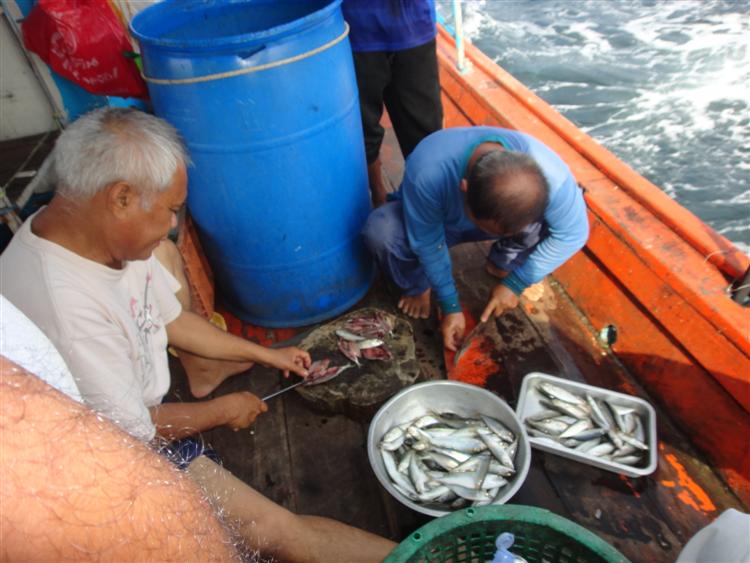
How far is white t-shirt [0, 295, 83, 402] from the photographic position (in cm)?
73

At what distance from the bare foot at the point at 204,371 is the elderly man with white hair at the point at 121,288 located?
1.89ft

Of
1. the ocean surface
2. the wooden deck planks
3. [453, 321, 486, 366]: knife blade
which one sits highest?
[453, 321, 486, 366]: knife blade

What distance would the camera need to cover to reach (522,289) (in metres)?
3.26

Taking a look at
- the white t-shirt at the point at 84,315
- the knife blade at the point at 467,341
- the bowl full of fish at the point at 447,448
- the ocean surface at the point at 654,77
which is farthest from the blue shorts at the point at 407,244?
the ocean surface at the point at 654,77

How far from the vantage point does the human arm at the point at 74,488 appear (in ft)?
2.05

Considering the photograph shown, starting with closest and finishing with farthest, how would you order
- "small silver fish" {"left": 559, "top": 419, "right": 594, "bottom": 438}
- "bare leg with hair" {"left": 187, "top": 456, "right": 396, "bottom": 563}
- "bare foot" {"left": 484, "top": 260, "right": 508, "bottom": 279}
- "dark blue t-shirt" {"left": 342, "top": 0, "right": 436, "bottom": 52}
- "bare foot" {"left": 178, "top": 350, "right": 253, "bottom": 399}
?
"bare leg with hair" {"left": 187, "top": 456, "right": 396, "bottom": 563}, "small silver fish" {"left": 559, "top": 419, "right": 594, "bottom": 438}, "bare foot" {"left": 178, "top": 350, "right": 253, "bottom": 399}, "dark blue t-shirt" {"left": 342, "top": 0, "right": 436, "bottom": 52}, "bare foot" {"left": 484, "top": 260, "right": 508, "bottom": 279}

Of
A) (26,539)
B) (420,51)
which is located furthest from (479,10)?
(26,539)

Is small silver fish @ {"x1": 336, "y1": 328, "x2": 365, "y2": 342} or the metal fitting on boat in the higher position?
small silver fish @ {"x1": 336, "y1": 328, "x2": 365, "y2": 342}

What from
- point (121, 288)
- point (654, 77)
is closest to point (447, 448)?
point (121, 288)

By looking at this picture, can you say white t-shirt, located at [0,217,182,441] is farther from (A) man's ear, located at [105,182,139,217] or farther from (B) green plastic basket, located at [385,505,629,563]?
(B) green plastic basket, located at [385,505,629,563]

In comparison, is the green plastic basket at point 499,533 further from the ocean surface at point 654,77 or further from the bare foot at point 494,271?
the ocean surface at point 654,77

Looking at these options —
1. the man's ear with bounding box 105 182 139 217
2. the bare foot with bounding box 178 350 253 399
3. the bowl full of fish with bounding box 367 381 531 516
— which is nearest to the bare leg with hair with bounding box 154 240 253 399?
the bare foot with bounding box 178 350 253 399

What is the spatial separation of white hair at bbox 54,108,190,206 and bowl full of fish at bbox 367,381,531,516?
1499 mm

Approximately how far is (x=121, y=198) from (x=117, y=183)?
0.06 meters
